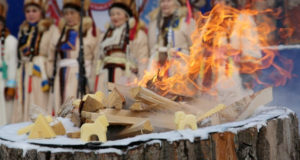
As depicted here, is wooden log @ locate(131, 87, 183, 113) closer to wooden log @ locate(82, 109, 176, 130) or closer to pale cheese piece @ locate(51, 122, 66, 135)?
wooden log @ locate(82, 109, 176, 130)

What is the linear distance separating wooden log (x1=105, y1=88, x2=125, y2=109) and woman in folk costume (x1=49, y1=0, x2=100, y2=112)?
3677mm

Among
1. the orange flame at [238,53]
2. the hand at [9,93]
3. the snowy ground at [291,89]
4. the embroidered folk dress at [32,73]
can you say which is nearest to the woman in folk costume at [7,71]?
the hand at [9,93]

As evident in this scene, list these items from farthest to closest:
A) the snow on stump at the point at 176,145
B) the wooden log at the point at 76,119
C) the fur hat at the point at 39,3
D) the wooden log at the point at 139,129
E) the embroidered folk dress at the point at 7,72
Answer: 1. the fur hat at the point at 39,3
2. the embroidered folk dress at the point at 7,72
3. the wooden log at the point at 76,119
4. the wooden log at the point at 139,129
5. the snow on stump at the point at 176,145

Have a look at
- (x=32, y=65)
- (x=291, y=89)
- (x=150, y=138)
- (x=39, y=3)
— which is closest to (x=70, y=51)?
(x=32, y=65)

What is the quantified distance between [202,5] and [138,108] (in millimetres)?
3435

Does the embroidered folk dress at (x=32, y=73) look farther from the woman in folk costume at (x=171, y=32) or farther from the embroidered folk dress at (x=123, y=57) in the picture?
the woman in folk costume at (x=171, y=32)

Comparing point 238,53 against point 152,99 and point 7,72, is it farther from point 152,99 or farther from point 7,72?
point 7,72

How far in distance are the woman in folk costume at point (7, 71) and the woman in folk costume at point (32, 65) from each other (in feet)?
0.35

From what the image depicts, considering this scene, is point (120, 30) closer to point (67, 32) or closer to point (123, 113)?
point (67, 32)

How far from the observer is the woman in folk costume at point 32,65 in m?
6.16

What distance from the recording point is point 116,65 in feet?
18.2

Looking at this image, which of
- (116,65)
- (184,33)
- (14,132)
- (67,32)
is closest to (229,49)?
(184,33)

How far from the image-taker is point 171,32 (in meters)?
5.18

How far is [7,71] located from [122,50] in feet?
6.40
